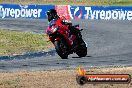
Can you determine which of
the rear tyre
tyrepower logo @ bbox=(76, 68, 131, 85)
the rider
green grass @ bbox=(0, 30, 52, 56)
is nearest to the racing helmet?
the rider

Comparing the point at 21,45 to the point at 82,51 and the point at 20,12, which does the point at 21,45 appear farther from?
the point at 20,12

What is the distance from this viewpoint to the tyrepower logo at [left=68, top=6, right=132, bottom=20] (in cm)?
5134

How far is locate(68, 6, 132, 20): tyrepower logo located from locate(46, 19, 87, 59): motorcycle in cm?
4231

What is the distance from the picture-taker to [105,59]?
2691 cm

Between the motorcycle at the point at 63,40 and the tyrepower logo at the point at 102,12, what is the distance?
4231 centimetres

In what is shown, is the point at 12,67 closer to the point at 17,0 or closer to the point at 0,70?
the point at 0,70

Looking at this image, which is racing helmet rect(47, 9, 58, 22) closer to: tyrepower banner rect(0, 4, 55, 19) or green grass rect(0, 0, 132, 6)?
tyrepower banner rect(0, 4, 55, 19)

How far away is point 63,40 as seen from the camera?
8.77 metres

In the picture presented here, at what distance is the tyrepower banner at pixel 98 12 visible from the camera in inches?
2022

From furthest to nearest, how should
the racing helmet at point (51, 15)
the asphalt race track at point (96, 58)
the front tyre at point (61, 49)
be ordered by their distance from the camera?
the asphalt race track at point (96, 58), the front tyre at point (61, 49), the racing helmet at point (51, 15)

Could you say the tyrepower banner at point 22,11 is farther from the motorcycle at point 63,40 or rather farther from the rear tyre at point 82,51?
the motorcycle at point 63,40

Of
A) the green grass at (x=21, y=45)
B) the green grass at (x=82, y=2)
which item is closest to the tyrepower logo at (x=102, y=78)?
the green grass at (x=21, y=45)

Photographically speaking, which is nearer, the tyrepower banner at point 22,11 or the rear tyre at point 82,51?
the rear tyre at point 82,51

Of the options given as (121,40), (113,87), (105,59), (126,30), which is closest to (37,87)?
(113,87)
